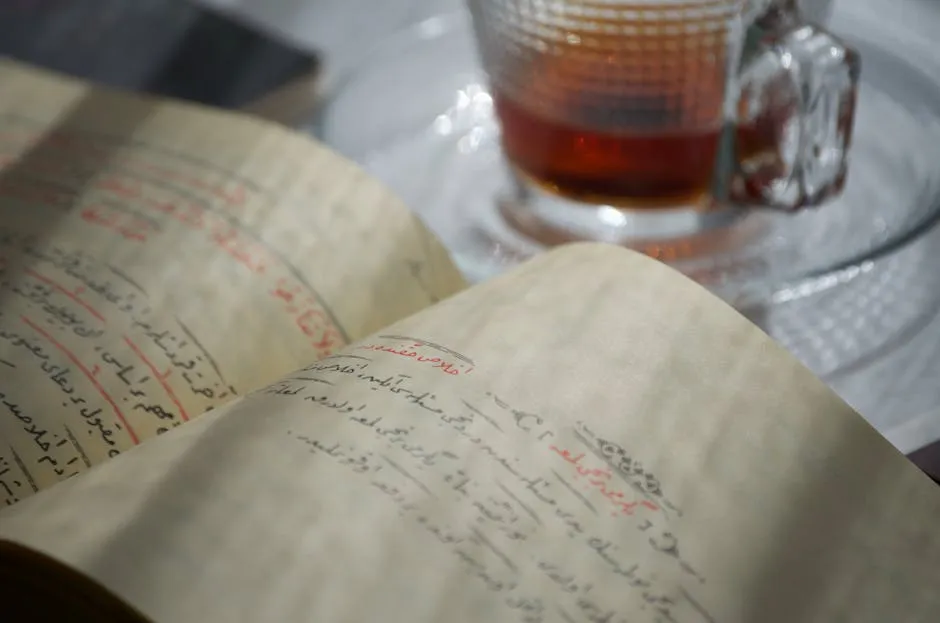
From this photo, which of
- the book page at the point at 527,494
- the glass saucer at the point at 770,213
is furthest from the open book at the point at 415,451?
the glass saucer at the point at 770,213

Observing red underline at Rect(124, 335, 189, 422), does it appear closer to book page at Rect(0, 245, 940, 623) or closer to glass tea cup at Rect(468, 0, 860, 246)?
book page at Rect(0, 245, 940, 623)

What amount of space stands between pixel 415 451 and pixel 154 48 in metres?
0.33

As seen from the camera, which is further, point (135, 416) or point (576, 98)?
point (576, 98)

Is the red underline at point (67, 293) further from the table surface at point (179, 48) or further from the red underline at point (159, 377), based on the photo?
the table surface at point (179, 48)

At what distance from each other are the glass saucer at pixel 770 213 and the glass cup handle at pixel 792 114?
26mm

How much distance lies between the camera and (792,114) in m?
0.37

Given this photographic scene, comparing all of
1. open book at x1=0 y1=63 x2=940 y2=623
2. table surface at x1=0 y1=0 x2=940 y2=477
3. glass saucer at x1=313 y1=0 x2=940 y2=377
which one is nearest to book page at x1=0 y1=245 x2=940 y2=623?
open book at x1=0 y1=63 x2=940 y2=623

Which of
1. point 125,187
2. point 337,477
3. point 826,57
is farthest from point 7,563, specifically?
point 826,57

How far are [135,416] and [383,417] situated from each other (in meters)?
0.08

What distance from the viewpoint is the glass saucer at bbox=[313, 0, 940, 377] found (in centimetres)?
36

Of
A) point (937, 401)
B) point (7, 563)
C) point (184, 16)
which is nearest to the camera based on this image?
point (7, 563)

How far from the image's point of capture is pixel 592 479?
22 cm

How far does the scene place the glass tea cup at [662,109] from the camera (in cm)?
37

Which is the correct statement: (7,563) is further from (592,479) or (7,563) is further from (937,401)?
(937,401)
